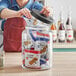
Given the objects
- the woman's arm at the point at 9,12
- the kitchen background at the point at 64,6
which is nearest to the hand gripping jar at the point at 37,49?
the woman's arm at the point at 9,12

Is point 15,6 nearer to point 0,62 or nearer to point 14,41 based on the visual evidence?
point 14,41

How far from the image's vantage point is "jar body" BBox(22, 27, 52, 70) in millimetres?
970

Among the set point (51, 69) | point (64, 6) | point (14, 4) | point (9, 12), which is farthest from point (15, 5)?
point (51, 69)

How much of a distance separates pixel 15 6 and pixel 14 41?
32.4 inches

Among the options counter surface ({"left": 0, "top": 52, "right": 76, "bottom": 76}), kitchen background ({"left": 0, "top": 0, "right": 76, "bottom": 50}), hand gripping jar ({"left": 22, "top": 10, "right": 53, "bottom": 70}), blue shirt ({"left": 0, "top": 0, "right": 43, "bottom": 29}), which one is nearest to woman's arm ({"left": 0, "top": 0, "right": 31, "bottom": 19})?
blue shirt ({"left": 0, "top": 0, "right": 43, "bottom": 29})

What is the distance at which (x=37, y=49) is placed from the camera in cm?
97

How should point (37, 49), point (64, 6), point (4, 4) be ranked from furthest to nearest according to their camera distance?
point (64, 6) → point (4, 4) → point (37, 49)

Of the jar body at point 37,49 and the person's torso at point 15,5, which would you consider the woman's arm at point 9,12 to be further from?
the jar body at point 37,49

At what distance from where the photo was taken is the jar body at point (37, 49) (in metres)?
0.97

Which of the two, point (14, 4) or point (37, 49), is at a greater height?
point (14, 4)

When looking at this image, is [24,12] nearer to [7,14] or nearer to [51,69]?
[7,14]

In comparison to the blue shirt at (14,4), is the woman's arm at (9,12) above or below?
below

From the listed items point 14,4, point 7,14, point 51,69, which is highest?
point 14,4

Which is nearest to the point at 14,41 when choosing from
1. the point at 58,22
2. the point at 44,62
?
the point at 44,62
